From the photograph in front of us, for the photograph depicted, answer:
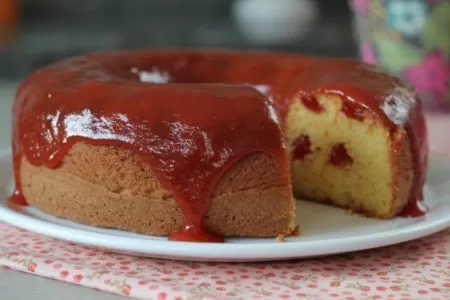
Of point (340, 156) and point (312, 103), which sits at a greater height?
point (312, 103)

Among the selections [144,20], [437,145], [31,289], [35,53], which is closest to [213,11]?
[144,20]

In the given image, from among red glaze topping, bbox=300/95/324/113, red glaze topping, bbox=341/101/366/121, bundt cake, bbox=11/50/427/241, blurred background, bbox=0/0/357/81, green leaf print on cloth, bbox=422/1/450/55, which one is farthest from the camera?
blurred background, bbox=0/0/357/81

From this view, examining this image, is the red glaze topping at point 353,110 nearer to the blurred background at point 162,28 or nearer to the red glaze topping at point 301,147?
the red glaze topping at point 301,147

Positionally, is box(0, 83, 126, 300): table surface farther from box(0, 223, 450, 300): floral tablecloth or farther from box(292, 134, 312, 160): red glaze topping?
box(292, 134, 312, 160): red glaze topping

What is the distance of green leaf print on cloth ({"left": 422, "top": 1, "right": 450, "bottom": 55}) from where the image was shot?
2543mm

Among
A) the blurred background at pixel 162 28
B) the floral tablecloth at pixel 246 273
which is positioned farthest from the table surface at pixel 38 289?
the blurred background at pixel 162 28

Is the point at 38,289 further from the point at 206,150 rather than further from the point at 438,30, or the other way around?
the point at 438,30

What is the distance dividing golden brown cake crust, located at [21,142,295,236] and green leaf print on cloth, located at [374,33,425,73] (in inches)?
48.2

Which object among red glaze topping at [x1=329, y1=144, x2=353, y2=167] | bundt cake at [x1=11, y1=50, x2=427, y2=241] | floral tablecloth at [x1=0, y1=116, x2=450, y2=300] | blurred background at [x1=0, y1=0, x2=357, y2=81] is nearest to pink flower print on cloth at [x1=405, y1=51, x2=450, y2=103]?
bundt cake at [x1=11, y1=50, x2=427, y2=241]

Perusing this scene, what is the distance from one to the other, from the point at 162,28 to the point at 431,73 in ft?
7.07

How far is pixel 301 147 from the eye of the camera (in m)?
1.90

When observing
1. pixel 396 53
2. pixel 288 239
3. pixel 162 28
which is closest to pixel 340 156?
pixel 288 239

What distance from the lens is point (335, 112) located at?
179 centimetres

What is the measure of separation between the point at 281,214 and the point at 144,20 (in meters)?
3.33
